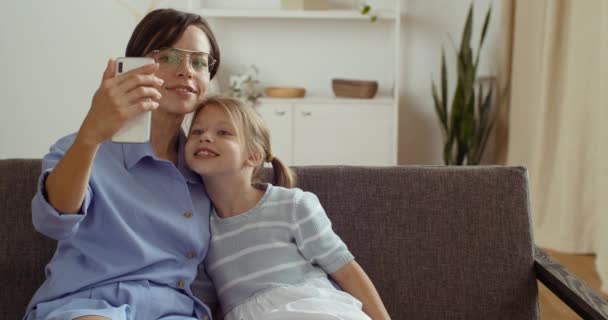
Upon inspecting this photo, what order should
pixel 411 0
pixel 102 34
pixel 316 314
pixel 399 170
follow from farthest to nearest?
pixel 411 0 → pixel 102 34 → pixel 399 170 → pixel 316 314

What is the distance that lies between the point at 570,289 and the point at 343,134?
3.14 meters

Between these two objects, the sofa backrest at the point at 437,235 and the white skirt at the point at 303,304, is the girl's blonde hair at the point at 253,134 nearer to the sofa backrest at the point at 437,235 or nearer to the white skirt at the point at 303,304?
the sofa backrest at the point at 437,235

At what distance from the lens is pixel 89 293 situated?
1338 mm

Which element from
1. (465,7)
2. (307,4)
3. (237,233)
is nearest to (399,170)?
(237,233)

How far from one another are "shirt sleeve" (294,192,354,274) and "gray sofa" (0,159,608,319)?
0.59 feet

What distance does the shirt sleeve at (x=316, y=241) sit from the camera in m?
1.47

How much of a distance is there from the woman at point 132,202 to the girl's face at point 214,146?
46 millimetres

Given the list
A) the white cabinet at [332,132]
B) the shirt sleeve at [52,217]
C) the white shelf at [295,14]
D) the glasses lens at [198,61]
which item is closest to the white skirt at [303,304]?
the shirt sleeve at [52,217]

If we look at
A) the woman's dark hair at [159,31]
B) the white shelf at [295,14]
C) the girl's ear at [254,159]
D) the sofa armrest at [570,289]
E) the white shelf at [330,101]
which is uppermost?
the white shelf at [295,14]

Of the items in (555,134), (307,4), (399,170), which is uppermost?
(307,4)

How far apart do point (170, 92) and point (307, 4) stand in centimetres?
317

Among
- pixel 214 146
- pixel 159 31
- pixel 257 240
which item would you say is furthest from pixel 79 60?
pixel 257 240

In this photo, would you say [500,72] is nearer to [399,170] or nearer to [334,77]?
[334,77]

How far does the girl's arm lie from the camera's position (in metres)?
1.47
